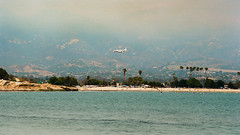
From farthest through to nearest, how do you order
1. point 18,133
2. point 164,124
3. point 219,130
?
point 164,124 → point 219,130 → point 18,133

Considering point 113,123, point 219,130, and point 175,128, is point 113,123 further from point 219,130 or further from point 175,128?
point 219,130

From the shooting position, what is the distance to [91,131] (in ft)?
134

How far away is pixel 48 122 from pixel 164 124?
52.8 ft

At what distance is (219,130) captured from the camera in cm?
4306

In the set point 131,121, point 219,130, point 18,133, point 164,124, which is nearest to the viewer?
point 18,133

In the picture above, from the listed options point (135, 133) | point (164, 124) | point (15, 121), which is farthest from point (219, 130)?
point (15, 121)

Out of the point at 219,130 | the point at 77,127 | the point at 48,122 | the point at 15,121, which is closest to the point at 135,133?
the point at 77,127

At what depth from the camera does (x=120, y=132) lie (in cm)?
4066

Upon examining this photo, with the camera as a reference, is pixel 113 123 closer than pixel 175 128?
No

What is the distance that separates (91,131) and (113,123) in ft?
25.9

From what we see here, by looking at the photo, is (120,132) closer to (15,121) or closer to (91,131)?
(91,131)

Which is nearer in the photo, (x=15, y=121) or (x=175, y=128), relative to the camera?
(x=175, y=128)

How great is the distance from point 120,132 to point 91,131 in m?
3.43

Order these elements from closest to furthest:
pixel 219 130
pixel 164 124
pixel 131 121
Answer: pixel 219 130 < pixel 164 124 < pixel 131 121
